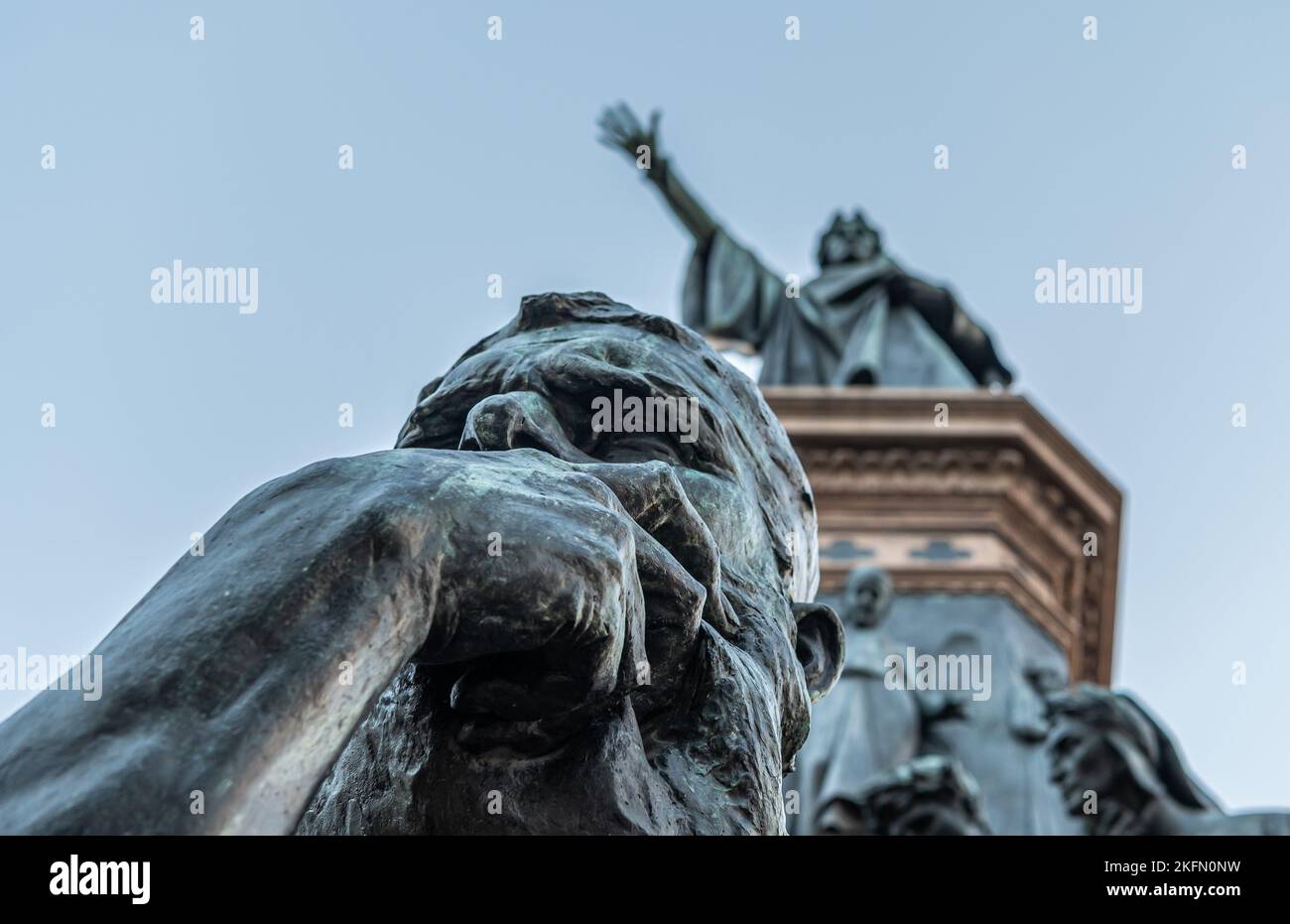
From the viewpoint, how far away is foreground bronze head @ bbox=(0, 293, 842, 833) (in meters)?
2.66

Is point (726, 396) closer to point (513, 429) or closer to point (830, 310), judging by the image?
point (513, 429)

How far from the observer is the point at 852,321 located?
17359 millimetres

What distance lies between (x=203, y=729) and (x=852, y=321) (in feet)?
48.8

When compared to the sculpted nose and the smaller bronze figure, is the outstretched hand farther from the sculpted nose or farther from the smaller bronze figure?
the sculpted nose

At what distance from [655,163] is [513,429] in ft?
50.7

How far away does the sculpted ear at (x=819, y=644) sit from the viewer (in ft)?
13.6

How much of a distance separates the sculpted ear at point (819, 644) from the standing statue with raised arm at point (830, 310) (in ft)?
38.9

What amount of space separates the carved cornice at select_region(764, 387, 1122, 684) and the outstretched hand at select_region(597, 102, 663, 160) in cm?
412

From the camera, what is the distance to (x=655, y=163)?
742 inches

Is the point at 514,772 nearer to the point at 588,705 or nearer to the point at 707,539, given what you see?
the point at 588,705

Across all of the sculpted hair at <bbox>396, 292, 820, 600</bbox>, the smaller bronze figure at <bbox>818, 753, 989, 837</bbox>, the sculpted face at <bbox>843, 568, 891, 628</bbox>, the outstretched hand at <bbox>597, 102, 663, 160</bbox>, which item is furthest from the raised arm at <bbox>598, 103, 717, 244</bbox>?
the sculpted hair at <bbox>396, 292, 820, 600</bbox>

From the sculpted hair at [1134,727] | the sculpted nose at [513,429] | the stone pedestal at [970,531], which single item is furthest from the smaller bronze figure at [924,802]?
the sculpted nose at [513,429]

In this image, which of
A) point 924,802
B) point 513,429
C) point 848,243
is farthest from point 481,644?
point 848,243
